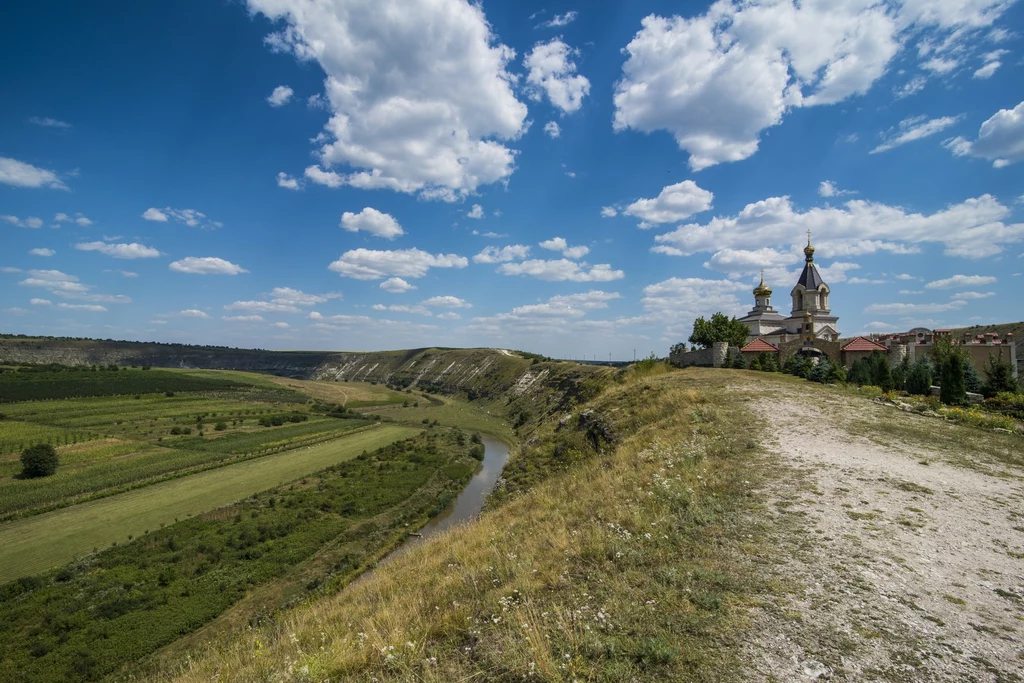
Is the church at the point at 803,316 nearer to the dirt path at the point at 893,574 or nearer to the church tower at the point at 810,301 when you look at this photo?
the church tower at the point at 810,301

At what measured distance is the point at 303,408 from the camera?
113938 mm

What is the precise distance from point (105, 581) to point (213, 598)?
7235mm

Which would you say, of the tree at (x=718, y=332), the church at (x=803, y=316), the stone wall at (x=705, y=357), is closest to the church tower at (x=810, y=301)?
the church at (x=803, y=316)

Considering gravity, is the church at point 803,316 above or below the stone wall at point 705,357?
above

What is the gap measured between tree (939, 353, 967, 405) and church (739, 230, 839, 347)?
26.7m

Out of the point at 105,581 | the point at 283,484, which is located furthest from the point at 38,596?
the point at 283,484

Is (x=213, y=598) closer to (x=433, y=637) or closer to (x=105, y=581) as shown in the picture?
(x=105, y=581)

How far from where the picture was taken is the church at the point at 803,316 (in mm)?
52344

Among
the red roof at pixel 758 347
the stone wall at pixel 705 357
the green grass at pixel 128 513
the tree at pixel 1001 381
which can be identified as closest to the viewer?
the tree at pixel 1001 381

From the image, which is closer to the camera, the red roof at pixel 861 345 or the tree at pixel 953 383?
the tree at pixel 953 383

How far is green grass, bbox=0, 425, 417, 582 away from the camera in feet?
97.5

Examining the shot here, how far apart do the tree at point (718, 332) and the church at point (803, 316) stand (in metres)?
3.42

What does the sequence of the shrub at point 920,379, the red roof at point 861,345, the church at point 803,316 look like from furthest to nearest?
the church at point 803,316 < the red roof at point 861,345 < the shrub at point 920,379

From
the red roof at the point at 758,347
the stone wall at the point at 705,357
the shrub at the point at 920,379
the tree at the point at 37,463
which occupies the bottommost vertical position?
the tree at the point at 37,463
